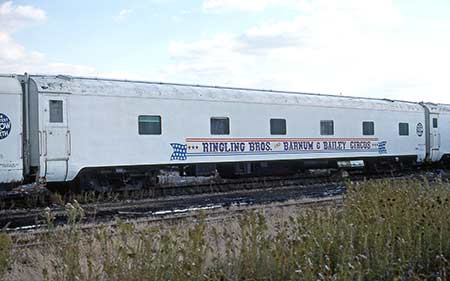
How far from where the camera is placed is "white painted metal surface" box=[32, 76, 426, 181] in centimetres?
1359

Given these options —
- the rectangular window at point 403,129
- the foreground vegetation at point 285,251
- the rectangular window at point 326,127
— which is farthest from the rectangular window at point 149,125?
the rectangular window at point 403,129

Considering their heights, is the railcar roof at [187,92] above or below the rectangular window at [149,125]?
above

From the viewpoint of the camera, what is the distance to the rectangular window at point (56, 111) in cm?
1324

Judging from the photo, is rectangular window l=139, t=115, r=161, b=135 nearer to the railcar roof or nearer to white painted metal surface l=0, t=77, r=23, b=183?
the railcar roof

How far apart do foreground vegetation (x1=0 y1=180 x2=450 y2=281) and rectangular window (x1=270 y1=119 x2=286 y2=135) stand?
11.0 meters

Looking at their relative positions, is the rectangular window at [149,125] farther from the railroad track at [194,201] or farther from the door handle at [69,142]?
the door handle at [69,142]

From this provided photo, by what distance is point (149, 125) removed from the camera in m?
14.9

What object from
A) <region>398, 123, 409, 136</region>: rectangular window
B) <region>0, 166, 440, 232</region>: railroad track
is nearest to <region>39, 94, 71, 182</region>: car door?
<region>0, 166, 440, 232</region>: railroad track

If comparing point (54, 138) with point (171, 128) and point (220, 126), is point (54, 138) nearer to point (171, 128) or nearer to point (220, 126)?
point (171, 128)

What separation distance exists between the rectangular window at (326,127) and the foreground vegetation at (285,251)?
1255 centimetres

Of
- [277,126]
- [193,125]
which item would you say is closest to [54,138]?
[193,125]

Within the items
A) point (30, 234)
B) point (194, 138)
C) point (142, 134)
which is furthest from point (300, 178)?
point (30, 234)

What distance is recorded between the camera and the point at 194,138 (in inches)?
618

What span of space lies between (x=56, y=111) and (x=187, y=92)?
3.91 m
